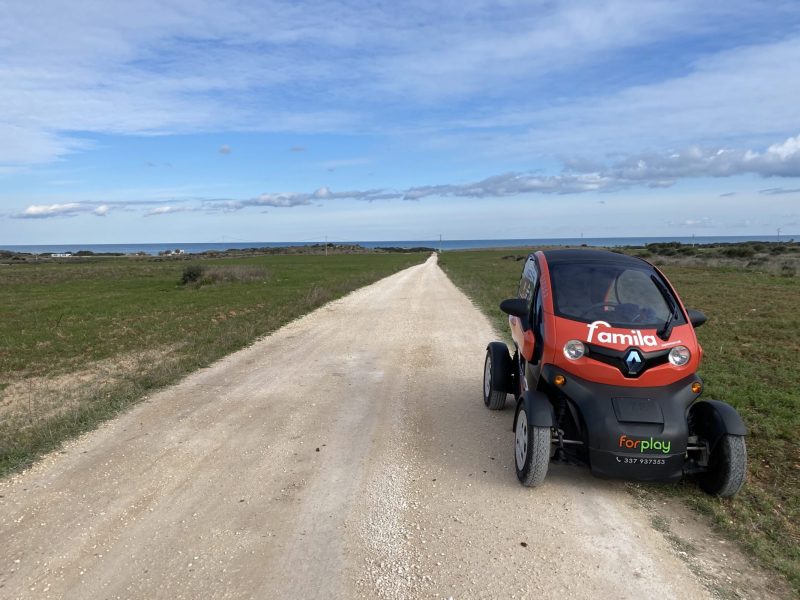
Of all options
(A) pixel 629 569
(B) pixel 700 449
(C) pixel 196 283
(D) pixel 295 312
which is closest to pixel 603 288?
(B) pixel 700 449

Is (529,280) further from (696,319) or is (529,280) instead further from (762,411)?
(762,411)

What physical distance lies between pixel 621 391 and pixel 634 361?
29 cm

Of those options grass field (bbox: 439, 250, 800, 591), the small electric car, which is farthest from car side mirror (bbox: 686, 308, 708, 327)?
grass field (bbox: 439, 250, 800, 591)

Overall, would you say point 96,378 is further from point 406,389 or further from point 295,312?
point 295,312

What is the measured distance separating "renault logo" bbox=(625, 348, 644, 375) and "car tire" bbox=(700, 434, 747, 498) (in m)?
0.84

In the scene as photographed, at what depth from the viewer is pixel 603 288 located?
540cm

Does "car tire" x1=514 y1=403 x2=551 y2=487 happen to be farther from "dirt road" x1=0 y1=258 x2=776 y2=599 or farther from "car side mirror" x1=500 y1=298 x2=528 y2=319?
"car side mirror" x1=500 y1=298 x2=528 y2=319

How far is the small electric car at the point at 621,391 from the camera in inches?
175

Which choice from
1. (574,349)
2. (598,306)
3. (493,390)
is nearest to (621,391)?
(574,349)

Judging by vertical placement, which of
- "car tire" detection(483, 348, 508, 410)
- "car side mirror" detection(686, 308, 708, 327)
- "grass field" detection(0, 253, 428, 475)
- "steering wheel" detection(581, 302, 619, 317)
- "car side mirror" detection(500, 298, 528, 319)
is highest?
"steering wheel" detection(581, 302, 619, 317)

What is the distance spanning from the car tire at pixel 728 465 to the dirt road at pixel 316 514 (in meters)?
0.77

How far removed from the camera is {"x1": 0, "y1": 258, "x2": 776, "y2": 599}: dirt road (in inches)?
139

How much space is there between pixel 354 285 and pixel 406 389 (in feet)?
76.9

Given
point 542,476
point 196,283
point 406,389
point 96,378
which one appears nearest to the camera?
point 542,476
